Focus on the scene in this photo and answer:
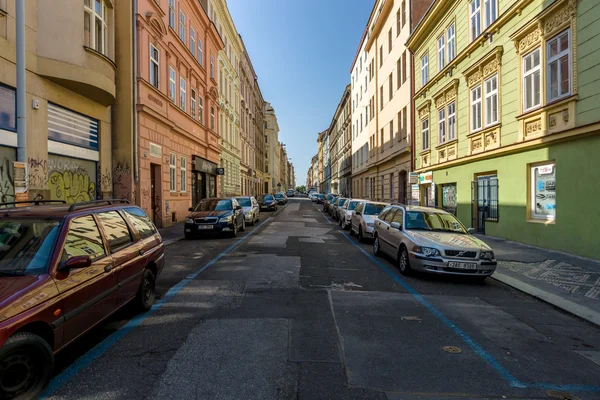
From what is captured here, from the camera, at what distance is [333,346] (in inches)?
158

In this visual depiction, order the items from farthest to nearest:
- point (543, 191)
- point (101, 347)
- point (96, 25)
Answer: point (96, 25) → point (543, 191) → point (101, 347)

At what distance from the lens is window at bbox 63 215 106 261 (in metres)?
3.55

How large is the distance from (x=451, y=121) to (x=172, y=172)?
14.0 meters

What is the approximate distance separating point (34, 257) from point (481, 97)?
50.8ft

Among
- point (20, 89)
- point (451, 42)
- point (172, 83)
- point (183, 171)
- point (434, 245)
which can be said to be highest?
point (451, 42)

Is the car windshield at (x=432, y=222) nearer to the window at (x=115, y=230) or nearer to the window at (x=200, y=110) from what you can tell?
the window at (x=115, y=230)

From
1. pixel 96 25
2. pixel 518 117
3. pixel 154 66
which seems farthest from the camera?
pixel 154 66

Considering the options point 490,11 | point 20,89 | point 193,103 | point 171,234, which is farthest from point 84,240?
point 193,103

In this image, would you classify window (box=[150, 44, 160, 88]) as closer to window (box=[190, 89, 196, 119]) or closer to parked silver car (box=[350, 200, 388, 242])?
window (box=[190, 89, 196, 119])

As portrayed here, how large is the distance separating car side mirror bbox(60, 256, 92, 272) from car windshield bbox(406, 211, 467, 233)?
670 cm

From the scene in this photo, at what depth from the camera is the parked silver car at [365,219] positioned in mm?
12922

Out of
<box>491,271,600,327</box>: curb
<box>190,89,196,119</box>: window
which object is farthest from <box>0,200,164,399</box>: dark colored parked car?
<box>190,89,196,119</box>: window

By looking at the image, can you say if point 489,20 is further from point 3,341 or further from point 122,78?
point 3,341

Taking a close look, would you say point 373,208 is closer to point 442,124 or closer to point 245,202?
point 442,124
